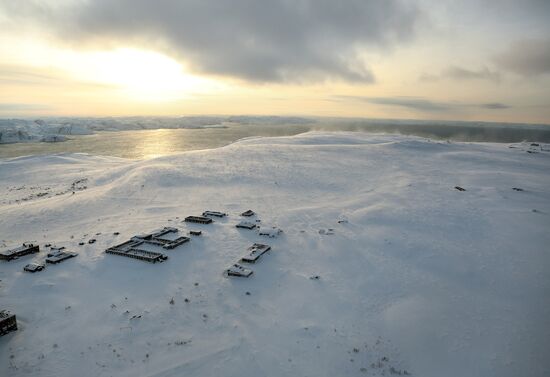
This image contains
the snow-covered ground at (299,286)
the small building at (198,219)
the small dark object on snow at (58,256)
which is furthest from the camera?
the small building at (198,219)

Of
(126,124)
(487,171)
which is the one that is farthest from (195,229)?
(126,124)

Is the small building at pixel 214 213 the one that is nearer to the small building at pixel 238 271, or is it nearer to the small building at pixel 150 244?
the small building at pixel 150 244

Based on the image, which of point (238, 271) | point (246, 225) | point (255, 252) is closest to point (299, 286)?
point (238, 271)

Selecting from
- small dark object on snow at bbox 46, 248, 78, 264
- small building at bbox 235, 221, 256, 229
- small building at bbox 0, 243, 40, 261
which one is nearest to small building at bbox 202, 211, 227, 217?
small building at bbox 235, 221, 256, 229

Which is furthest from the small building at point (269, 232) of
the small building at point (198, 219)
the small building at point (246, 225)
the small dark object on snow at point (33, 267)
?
the small dark object on snow at point (33, 267)

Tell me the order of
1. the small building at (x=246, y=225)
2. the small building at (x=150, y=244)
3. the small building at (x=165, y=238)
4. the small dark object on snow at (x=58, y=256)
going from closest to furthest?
the small dark object on snow at (x=58, y=256), the small building at (x=150, y=244), the small building at (x=165, y=238), the small building at (x=246, y=225)

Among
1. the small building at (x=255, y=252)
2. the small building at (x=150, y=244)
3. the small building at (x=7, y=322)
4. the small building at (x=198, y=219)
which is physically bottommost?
the small building at (x=7, y=322)

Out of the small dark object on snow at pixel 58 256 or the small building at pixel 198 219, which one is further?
the small building at pixel 198 219
